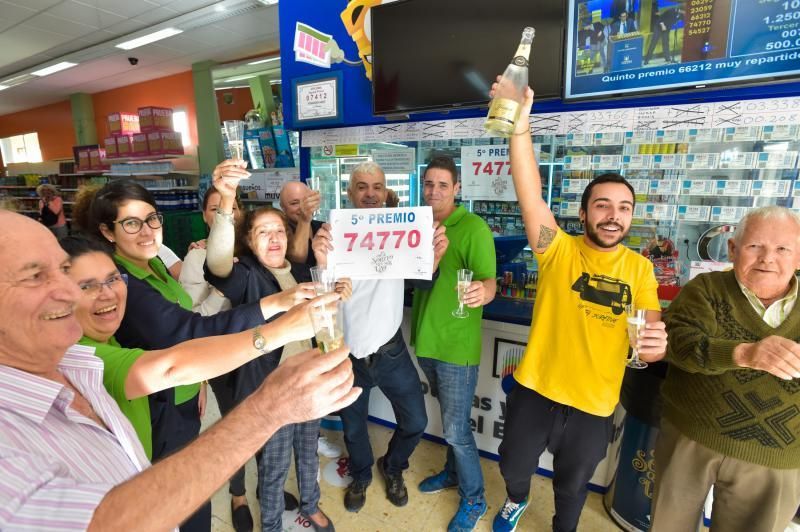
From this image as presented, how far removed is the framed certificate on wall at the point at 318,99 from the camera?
3.27 m

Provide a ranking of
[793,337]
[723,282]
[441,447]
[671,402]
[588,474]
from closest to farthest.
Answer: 1. [793,337]
2. [723,282]
3. [671,402]
4. [588,474]
5. [441,447]

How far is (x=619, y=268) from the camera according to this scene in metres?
1.81

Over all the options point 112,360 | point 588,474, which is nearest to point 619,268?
point 588,474

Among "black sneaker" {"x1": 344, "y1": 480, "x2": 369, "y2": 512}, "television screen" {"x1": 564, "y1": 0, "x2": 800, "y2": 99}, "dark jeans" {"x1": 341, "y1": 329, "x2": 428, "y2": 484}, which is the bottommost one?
"black sneaker" {"x1": 344, "y1": 480, "x2": 369, "y2": 512}

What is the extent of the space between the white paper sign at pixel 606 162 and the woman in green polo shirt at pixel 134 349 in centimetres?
240

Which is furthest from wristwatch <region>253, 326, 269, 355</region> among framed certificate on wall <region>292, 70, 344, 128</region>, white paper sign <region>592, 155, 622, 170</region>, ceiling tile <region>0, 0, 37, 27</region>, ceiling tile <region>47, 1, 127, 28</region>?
ceiling tile <region>0, 0, 37, 27</region>

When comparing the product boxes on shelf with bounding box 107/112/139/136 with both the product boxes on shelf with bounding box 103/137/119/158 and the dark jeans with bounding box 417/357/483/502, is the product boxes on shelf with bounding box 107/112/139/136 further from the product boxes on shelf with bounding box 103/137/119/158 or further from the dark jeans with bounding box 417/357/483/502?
the dark jeans with bounding box 417/357/483/502

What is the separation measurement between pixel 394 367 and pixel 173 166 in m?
9.16

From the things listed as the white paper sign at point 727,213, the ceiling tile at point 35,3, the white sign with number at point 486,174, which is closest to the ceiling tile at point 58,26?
the ceiling tile at point 35,3

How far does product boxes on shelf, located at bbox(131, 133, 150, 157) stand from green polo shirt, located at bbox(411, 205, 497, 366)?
30.0ft

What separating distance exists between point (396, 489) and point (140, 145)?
958 cm

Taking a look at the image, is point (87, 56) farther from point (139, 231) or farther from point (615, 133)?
point (615, 133)

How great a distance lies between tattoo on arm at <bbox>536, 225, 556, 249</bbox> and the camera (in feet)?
6.15

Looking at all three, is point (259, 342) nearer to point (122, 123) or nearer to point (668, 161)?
point (668, 161)
